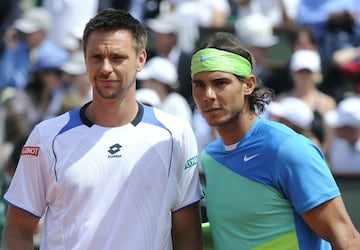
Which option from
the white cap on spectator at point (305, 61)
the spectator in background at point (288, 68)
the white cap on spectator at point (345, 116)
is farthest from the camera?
the spectator in background at point (288, 68)

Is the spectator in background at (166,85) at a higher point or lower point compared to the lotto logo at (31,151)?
lower

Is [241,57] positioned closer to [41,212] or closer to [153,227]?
[153,227]

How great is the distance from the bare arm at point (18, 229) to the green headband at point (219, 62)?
44.2 inches

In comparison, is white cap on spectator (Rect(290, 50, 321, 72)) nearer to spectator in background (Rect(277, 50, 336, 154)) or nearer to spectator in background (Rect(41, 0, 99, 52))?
spectator in background (Rect(277, 50, 336, 154))

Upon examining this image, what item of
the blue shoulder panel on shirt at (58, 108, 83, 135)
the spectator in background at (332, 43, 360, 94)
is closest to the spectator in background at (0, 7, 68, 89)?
the spectator in background at (332, 43, 360, 94)

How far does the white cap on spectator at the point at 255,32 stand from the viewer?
Result: 10.0 meters

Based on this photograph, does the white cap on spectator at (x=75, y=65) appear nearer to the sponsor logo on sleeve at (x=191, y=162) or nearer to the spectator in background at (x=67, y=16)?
the spectator in background at (x=67, y=16)

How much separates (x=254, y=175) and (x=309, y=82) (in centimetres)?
502

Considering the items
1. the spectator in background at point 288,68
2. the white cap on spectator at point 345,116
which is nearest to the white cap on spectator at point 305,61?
the spectator in background at point 288,68

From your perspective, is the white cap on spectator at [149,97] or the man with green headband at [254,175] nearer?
the man with green headband at [254,175]

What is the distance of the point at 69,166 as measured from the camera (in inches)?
181

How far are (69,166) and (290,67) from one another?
212 inches

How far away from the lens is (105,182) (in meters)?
4.58

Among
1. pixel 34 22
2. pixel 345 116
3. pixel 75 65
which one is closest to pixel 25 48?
pixel 34 22
